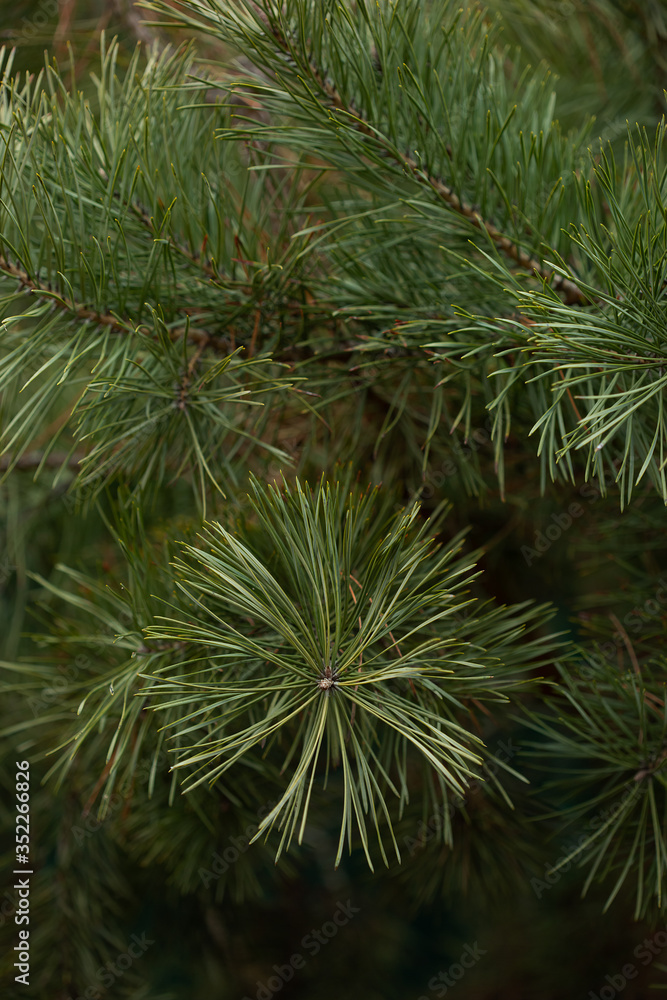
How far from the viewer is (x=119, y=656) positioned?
40cm

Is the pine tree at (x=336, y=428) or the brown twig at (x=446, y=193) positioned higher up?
the brown twig at (x=446, y=193)

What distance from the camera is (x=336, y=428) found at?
Answer: 46 cm

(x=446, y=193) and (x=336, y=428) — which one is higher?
(x=446, y=193)

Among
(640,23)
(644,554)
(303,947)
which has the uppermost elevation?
(640,23)

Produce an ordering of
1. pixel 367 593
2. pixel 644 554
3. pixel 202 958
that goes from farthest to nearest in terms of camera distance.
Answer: pixel 202 958 → pixel 644 554 → pixel 367 593

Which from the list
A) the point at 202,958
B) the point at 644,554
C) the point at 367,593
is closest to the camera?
the point at 367,593

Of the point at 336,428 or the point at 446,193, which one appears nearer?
the point at 446,193

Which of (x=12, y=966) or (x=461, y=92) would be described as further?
(x=12, y=966)

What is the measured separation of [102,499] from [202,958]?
0.39 metres

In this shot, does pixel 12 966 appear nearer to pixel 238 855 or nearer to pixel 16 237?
pixel 238 855

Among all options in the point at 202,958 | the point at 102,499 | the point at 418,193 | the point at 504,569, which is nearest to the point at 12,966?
the point at 202,958

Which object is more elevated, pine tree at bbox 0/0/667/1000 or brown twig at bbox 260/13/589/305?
brown twig at bbox 260/13/589/305

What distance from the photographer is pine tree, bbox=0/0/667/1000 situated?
299mm

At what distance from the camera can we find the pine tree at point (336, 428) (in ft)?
0.98
